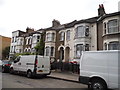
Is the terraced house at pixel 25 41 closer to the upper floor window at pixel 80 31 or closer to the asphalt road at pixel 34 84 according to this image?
the upper floor window at pixel 80 31

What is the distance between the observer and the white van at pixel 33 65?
11258 millimetres

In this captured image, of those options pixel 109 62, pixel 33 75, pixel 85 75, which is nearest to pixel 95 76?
pixel 85 75

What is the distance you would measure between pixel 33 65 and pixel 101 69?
6.67 metres

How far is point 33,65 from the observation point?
1133 centimetres

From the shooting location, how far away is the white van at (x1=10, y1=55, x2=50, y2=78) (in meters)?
11.3

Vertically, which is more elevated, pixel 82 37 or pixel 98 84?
pixel 82 37

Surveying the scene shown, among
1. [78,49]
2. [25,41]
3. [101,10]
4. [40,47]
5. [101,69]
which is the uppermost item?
[101,10]

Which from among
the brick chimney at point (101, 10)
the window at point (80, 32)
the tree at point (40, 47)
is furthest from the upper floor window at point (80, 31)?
the tree at point (40, 47)

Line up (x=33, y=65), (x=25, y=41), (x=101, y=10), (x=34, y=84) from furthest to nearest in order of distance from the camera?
(x=25, y=41) < (x=101, y=10) < (x=33, y=65) < (x=34, y=84)

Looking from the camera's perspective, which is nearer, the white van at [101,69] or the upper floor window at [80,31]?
the white van at [101,69]

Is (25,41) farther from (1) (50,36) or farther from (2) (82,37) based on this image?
(2) (82,37)

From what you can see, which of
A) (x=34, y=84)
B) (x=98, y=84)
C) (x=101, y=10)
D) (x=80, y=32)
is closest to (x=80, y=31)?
(x=80, y=32)

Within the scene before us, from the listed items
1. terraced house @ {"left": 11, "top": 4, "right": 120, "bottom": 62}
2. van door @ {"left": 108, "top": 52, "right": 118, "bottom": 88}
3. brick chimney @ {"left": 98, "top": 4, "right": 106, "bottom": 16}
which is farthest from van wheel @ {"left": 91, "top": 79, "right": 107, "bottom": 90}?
brick chimney @ {"left": 98, "top": 4, "right": 106, "bottom": 16}

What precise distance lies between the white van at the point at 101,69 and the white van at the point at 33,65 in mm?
4992
